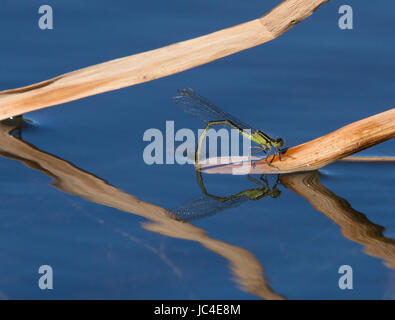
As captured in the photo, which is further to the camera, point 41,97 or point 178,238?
point 41,97

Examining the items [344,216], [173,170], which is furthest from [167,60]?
[344,216]

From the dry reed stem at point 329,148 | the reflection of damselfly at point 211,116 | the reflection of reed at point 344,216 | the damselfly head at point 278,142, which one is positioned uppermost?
the reflection of damselfly at point 211,116

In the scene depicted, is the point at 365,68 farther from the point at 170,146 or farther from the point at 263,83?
the point at 170,146

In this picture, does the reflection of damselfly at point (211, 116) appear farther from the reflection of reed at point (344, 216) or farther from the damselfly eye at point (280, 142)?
the reflection of reed at point (344, 216)

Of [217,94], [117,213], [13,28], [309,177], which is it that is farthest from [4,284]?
[13,28]

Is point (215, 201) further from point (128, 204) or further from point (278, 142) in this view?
point (278, 142)

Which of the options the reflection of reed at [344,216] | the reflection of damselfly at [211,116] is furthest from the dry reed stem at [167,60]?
the reflection of reed at [344,216]
